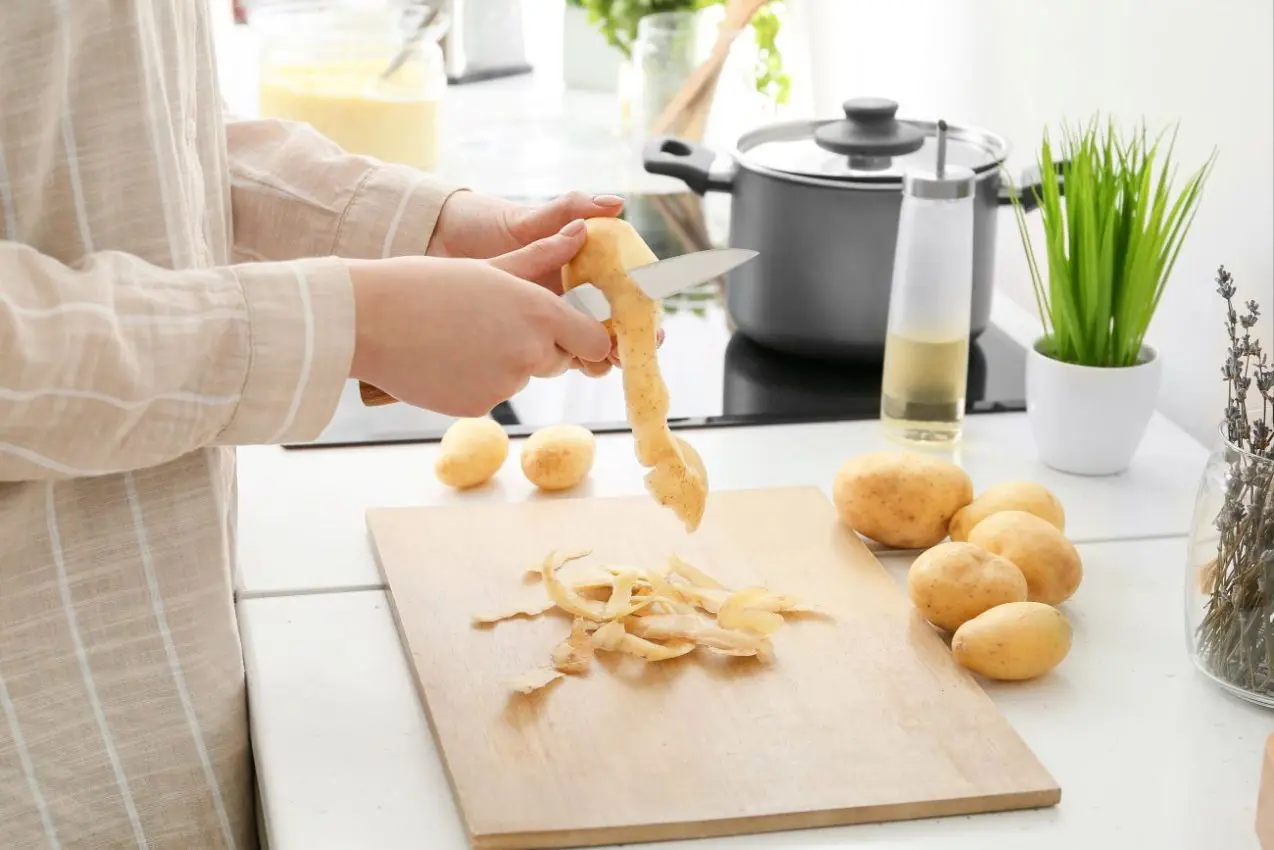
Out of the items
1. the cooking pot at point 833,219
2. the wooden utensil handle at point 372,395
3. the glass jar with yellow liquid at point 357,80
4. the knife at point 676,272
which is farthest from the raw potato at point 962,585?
the glass jar with yellow liquid at point 357,80

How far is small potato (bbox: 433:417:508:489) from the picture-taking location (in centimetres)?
108

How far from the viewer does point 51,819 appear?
0.79 metres

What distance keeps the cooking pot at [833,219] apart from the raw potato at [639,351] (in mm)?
413

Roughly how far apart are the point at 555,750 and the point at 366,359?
213 mm

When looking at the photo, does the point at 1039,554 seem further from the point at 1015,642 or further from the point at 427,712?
the point at 427,712

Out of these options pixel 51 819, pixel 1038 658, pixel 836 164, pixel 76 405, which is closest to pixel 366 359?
pixel 76 405

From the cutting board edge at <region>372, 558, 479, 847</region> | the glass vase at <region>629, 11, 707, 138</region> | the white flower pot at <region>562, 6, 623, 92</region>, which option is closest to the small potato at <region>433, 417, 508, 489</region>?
the cutting board edge at <region>372, 558, 479, 847</region>

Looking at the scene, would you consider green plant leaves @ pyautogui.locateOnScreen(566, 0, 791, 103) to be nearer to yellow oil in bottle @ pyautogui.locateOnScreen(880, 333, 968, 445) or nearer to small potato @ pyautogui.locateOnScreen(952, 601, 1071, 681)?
yellow oil in bottle @ pyautogui.locateOnScreen(880, 333, 968, 445)

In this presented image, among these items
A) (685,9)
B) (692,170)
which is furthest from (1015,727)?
(685,9)

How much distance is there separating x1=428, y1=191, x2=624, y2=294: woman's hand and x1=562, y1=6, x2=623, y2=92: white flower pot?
1362 millimetres

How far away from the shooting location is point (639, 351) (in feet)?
2.79

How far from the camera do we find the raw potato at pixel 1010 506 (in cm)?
97

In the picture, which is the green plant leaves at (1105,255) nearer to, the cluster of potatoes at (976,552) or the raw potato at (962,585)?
the cluster of potatoes at (976,552)

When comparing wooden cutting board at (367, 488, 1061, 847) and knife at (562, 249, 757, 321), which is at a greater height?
knife at (562, 249, 757, 321)
